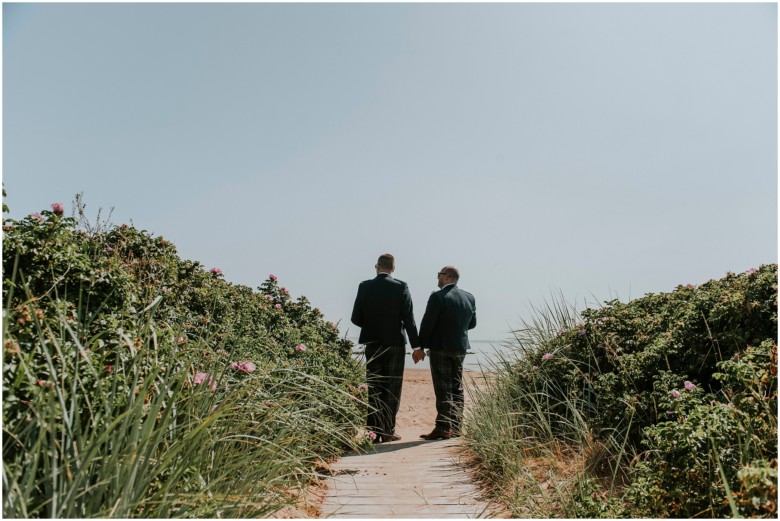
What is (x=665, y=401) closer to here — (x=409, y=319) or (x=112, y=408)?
(x=112, y=408)

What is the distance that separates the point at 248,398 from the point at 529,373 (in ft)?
10.6

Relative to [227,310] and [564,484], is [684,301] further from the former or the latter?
[227,310]

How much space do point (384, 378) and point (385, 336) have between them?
1.70 feet

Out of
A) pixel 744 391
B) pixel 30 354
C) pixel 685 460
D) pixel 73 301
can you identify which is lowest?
pixel 685 460

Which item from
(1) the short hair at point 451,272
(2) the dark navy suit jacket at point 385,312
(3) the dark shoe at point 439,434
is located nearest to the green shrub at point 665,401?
(3) the dark shoe at point 439,434

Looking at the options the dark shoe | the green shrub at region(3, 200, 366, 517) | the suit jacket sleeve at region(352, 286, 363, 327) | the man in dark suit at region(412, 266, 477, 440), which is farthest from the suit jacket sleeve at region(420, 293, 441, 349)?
the green shrub at region(3, 200, 366, 517)

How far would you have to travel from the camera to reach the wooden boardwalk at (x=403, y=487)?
4.33 meters

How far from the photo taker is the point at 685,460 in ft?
11.1

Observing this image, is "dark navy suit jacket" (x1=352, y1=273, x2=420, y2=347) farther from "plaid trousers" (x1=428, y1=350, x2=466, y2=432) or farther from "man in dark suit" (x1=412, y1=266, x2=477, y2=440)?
"plaid trousers" (x1=428, y1=350, x2=466, y2=432)

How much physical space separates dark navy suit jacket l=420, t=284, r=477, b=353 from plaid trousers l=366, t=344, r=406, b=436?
1.24ft

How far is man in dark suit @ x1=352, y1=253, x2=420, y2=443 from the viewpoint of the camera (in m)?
7.52

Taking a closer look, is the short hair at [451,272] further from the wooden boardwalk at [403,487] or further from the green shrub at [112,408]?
the green shrub at [112,408]

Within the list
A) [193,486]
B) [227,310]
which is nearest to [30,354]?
[193,486]

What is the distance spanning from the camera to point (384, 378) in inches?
300
